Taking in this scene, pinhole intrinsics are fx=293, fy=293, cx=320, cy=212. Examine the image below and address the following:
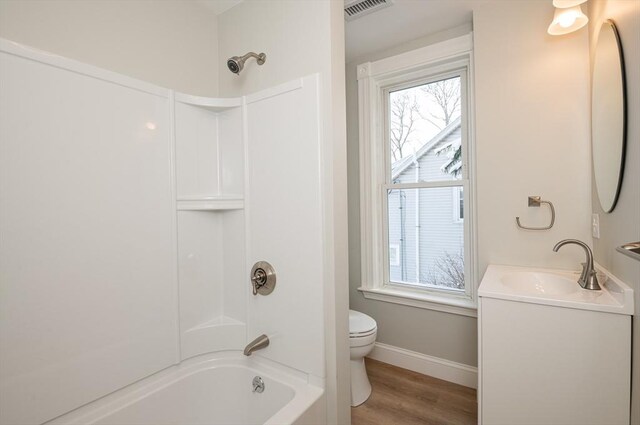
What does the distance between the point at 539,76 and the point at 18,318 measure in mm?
2824

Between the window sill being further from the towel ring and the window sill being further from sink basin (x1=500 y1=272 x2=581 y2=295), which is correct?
the towel ring

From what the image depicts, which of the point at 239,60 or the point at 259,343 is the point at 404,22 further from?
the point at 259,343

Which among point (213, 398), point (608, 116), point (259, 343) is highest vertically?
point (608, 116)

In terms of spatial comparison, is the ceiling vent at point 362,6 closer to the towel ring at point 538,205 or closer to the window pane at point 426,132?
the window pane at point 426,132

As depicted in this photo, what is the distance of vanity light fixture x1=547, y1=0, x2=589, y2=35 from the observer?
1.46 metres

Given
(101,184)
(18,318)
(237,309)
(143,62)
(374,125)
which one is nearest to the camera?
(18,318)

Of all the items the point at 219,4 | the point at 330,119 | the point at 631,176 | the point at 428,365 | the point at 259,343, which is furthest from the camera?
the point at 428,365

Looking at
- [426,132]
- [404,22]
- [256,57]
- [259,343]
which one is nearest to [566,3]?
[404,22]

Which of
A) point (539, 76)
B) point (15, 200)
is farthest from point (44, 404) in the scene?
point (539, 76)

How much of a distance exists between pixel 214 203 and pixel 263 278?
500 mm

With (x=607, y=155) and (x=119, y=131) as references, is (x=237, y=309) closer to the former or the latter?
(x=119, y=131)

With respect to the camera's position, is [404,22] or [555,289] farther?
[404,22]

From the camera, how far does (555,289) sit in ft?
5.29

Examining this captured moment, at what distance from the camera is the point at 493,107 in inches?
76.1
